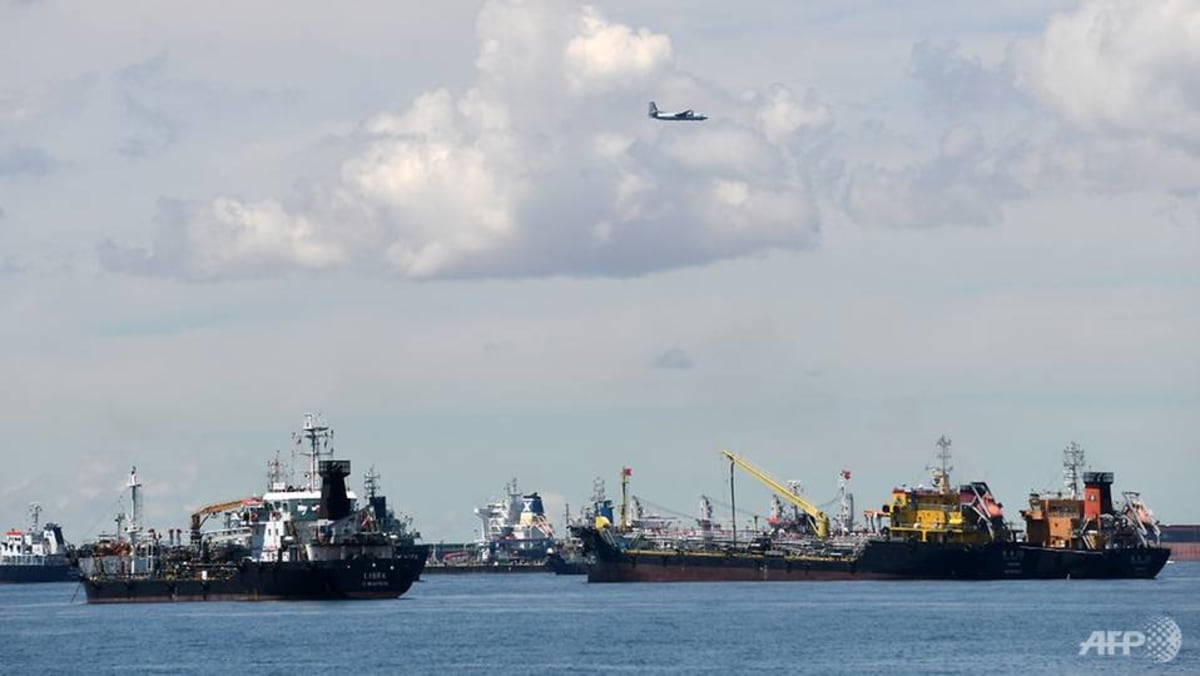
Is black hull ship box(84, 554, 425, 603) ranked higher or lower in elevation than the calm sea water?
higher

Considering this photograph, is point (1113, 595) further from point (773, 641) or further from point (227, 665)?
point (227, 665)

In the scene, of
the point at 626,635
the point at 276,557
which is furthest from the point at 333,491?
the point at 626,635

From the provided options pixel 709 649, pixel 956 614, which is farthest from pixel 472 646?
pixel 956 614

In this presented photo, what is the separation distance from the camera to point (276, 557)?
577ft

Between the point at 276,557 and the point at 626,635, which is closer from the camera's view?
the point at 626,635

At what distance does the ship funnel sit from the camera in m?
173

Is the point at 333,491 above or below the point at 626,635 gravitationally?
above

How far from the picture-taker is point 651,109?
179 metres

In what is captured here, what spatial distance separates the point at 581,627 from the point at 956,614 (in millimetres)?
25790

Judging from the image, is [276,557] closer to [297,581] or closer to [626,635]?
[297,581]

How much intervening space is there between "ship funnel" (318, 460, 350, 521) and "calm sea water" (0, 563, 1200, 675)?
26.1 ft

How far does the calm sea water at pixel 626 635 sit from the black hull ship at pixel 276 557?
2.07 meters

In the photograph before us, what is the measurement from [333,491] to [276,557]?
23.6 feet

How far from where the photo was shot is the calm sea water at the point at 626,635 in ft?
373
